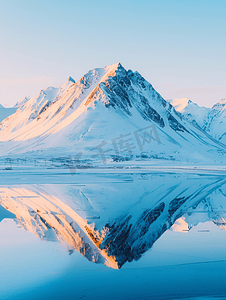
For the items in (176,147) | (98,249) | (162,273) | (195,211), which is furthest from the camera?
(176,147)

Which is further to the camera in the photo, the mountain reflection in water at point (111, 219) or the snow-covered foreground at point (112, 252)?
the mountain reflection in water at point (111, 219)

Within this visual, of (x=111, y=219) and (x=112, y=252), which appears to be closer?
(x=112, y=252)

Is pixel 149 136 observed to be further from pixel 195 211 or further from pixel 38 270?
pixel 38 270

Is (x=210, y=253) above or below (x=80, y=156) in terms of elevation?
above

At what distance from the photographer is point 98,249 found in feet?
44.7

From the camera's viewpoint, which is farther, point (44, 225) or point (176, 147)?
point (176, 147)

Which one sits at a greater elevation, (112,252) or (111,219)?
(112,252)

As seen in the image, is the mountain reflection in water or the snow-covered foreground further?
the mountain reflection in water

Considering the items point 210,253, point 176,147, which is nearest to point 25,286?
point 210,253

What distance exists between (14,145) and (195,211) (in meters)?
171

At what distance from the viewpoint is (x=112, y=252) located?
13219mm

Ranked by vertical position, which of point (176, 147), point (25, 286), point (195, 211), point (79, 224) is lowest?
point (176, 147)

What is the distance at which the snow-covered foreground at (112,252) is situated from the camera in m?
10.1

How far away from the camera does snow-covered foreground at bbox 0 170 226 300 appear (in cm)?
1012
